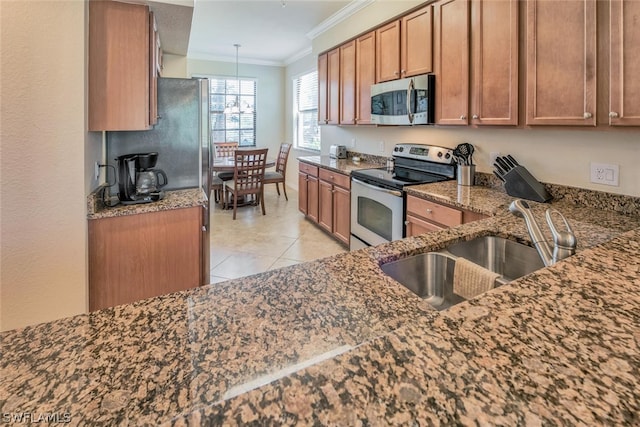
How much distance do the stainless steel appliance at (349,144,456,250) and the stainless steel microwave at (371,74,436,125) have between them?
30cm

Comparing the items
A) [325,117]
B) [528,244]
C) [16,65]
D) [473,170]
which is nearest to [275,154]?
[325,117]

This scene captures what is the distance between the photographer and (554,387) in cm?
48

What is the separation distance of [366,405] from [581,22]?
2.21m

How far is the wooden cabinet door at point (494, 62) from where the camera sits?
211cm

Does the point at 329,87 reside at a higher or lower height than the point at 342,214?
higher

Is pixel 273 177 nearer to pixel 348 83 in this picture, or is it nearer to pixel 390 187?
pixel 348 83

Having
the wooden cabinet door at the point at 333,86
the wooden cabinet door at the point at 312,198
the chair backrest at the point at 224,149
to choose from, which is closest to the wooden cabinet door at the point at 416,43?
the wooden cabinet door at the point at 333,86

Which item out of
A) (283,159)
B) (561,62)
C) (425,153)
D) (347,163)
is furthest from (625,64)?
(283,159)

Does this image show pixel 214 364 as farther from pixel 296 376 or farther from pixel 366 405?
pixel 366 405

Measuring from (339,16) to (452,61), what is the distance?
7.18 feet

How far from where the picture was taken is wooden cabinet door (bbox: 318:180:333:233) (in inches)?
160

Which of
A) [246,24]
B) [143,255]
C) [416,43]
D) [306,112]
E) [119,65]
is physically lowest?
[143,255]

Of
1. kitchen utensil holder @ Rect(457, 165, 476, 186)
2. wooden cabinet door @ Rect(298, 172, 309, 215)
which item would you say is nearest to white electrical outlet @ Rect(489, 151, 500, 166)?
kitchen utensil holder @ Rect(457, 165, 476, 186)

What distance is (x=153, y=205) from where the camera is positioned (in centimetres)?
219
